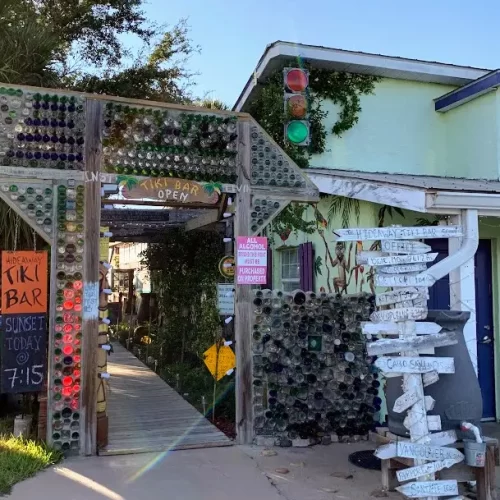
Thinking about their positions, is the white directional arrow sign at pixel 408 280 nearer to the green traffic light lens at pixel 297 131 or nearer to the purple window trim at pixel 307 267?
the green traffic light lens at pixel 297 131

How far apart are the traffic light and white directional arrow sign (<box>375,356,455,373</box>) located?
3960mm

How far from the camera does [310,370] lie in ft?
19.1

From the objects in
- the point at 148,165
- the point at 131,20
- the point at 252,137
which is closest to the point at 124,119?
the point at 148,165

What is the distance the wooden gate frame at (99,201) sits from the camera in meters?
5.24

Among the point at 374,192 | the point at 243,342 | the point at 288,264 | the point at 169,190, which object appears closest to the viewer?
the point at 169,190

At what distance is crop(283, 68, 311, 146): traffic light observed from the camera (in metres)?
7.09

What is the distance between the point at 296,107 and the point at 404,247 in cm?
410

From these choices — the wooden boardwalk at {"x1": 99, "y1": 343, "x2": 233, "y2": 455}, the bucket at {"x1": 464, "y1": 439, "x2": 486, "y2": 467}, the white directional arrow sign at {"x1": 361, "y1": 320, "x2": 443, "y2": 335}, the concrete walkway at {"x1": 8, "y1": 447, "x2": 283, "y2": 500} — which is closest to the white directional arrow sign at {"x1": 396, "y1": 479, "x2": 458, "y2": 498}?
the bucket at {"x1": 464, "y1": 439, "x2": 486, "y2": 467}

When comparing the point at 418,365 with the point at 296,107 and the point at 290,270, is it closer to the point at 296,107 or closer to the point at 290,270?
the point at 296,107

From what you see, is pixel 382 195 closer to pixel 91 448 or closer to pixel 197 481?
pixel 197 481

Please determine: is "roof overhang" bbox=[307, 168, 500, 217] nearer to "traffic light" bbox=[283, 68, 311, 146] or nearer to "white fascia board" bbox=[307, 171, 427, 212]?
"white fascia board" bbox=[307, 171, 427, 212]

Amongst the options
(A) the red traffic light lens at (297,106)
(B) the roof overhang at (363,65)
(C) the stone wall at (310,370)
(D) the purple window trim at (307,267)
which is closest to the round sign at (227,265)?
(C) the stone wall at (310,370)

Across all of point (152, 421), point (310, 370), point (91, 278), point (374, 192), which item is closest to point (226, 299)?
point (310, 370)

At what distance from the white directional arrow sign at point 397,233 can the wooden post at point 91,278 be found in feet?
8.34
